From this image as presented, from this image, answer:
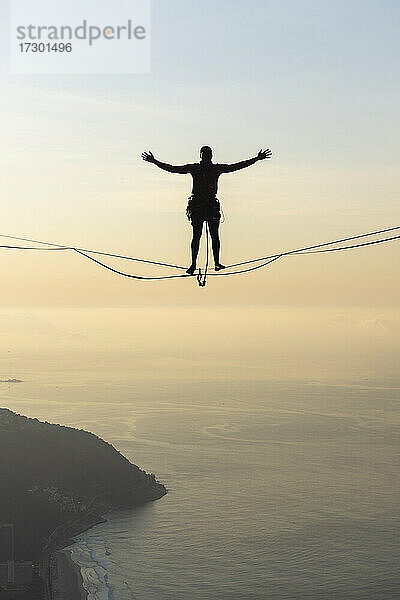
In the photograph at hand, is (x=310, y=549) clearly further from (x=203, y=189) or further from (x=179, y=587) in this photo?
(x=203, y=189)

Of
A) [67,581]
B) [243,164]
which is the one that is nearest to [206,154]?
[243,164]

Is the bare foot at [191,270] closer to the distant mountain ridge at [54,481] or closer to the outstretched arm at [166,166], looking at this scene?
the outstretched arm at [166,166]

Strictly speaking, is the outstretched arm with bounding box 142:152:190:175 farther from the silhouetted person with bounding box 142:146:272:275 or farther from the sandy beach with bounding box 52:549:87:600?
the sandy beach with bounding box 52:549:87:600

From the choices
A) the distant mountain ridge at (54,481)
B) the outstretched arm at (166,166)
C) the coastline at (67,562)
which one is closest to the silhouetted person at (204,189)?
the outstretched arm at (166,166)

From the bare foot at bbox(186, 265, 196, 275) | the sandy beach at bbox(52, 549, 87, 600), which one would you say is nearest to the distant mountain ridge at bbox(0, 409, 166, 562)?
the sandy beach at bbox(52, 549, 87, 600)

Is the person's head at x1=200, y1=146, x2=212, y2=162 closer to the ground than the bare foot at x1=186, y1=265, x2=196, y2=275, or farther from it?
farther from it

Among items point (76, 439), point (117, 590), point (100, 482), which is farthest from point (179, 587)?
point (76, 439)

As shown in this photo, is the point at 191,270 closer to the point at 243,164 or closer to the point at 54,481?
the point at 243,164
